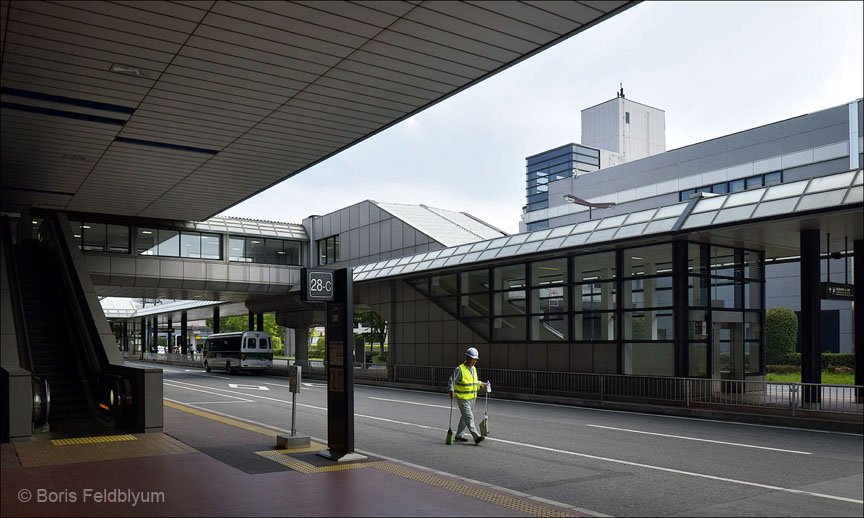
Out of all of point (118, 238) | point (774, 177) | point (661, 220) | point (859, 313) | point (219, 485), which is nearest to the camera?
point (219, 485)

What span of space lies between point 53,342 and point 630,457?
42.7 ft

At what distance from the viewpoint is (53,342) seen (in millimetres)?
16766

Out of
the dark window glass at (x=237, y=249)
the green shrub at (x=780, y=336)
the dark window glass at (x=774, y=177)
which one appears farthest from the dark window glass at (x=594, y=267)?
the dark window glass at (x=237, y=249)

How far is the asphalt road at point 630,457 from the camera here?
8453mm

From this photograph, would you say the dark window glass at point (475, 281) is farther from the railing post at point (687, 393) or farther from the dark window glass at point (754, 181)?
the dark window glass at point (754, 181)

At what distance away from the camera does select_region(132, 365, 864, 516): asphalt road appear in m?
Answer: 8.45

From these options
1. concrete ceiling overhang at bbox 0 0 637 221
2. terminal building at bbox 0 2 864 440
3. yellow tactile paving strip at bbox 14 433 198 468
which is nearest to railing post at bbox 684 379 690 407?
terminal building at bbox 0 2 864 440

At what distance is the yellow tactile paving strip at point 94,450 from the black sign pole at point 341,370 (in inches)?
92.0

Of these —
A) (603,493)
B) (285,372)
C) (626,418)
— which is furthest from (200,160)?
(285,372)

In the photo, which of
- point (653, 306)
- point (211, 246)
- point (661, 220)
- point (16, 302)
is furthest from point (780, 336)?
point (16, 302)

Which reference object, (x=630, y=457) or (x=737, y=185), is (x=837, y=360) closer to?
(x=737, y=185)

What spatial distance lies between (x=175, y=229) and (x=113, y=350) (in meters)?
23.4

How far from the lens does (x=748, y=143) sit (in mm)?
40781

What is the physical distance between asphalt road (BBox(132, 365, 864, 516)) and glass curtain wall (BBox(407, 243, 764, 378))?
3191 millimetres
